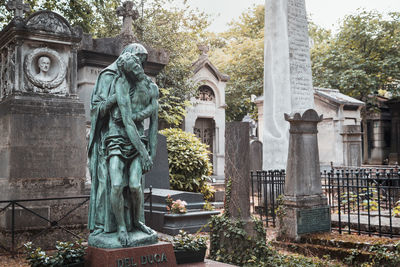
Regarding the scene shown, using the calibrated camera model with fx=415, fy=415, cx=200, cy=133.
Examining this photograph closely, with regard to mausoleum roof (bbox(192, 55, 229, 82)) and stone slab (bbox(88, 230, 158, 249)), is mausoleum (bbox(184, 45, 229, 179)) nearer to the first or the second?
mausoleum roof (bbox(192, 55, 229, 82))

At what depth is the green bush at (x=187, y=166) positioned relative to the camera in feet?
38.0

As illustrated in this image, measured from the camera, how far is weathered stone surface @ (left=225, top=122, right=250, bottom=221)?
7.02 metres

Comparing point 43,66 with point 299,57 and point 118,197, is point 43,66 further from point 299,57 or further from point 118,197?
point 299,57

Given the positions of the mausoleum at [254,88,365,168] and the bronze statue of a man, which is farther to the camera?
the mausoleum at [254,88,365,168]

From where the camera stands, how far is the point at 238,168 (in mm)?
7168

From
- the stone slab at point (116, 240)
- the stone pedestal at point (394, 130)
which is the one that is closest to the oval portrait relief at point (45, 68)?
the stone slab at point (116, 240)

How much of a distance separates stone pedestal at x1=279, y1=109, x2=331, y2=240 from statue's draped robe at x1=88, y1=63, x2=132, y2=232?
13.1ft

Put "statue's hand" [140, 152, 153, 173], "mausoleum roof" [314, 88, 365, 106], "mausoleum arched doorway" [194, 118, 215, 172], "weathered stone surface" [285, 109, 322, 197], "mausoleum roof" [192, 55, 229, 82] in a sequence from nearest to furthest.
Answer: "statue's hand" [140, 152, 153, 173]
"weathered stone surface" [285, 109, 322, 197]
"mausoleum roof" [192, 55, 229, 82]
"mausoleum arched doorway" [194, 118, 215, 172]
"mausoleum roof" [314, 88, 365, 106]

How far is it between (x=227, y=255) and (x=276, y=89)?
7584mm

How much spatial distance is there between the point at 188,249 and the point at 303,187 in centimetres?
342

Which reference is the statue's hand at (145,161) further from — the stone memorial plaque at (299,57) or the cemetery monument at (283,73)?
the stone memorial plaque at (299,57)

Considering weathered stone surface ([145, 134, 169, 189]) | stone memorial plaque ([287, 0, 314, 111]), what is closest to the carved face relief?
weathered stone surface ([145, 134, 169, 189])

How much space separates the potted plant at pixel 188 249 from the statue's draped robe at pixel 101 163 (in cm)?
82

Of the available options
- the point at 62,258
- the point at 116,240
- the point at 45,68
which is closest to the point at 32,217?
the point at 45,68
